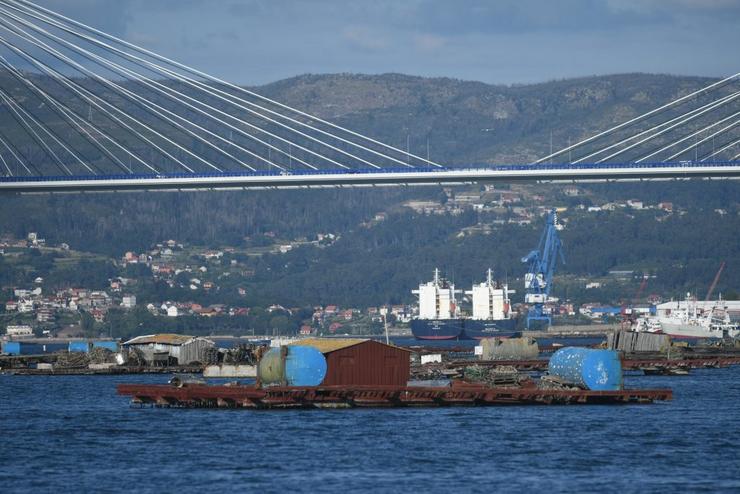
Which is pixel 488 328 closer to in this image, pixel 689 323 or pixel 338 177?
pixel 689 323

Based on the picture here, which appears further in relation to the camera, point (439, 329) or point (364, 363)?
point (439, 329)

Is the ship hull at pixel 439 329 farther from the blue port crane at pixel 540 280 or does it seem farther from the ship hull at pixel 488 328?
the blue port crane at pixel 540 280

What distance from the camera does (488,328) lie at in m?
166

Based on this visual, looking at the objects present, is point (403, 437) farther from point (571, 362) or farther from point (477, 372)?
point (477, 372)

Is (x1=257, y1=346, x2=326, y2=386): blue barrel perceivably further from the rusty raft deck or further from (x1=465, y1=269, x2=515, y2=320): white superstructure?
(x1=465, y1=269, x2=515, y2=320): white superstructure

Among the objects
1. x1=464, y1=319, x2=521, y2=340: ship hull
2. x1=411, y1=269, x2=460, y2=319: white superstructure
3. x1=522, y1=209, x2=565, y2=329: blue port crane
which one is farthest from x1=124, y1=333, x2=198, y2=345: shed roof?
x1=411, y1=269, x2=460, y2=319: white superstructure

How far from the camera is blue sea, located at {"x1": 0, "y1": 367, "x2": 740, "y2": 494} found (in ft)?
115

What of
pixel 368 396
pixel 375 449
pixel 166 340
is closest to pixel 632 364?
pixel 166 340

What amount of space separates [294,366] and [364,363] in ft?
9.07

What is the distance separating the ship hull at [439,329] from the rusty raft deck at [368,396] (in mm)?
110754

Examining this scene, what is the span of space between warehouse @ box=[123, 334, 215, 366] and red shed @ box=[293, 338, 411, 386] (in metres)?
29.1

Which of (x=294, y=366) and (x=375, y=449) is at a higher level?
(x=294, y=366)

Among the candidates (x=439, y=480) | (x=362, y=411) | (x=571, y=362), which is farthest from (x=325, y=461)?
(x=571, y=362)

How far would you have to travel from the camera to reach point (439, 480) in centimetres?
3519
